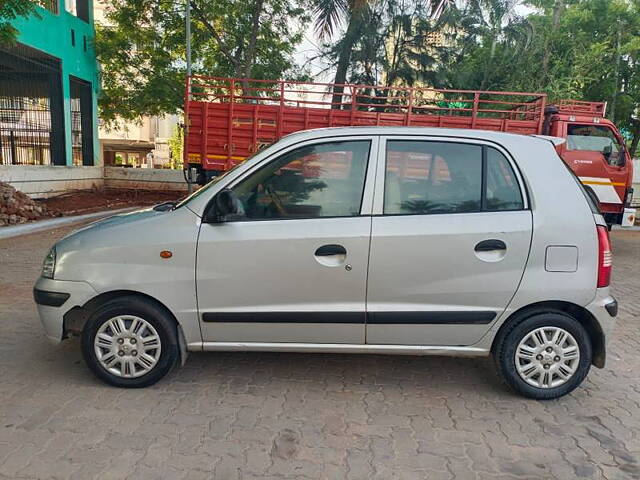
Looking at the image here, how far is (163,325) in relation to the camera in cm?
305

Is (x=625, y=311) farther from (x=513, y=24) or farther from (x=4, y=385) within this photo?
(x=513, y=24)

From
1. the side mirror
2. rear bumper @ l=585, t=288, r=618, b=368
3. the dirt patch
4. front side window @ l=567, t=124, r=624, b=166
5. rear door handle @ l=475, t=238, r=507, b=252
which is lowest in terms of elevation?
the dirt patch

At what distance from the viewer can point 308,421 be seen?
2.86 metres

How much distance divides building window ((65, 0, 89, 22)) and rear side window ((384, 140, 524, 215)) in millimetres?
15854

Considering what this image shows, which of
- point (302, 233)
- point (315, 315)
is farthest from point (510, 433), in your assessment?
point (302, 233)

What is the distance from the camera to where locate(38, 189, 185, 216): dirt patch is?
1226 centimetres

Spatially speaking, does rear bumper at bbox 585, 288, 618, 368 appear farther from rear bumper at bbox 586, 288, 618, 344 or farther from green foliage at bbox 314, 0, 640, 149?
green foliage at bbox 314, 0, 640, 149

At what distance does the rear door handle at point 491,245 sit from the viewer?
292cm

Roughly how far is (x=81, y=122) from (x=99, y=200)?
359 cm

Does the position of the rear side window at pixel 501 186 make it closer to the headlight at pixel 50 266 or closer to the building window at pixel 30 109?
the headlight at pixel 50 266

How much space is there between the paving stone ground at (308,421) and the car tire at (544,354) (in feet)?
0.45

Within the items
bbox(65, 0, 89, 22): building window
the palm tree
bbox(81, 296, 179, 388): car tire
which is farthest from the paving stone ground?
bbox(65, 0, 89, 22): building window

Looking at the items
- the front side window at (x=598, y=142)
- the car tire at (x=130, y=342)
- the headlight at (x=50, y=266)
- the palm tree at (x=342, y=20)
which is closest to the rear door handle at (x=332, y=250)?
the car tire at (x=130, y=342)

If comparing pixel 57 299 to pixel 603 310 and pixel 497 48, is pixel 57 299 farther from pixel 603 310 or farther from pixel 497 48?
pixel 497 48
